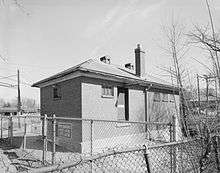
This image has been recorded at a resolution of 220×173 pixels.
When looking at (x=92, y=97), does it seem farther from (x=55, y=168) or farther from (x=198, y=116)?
(x=55, y=168)

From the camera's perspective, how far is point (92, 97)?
12680mm

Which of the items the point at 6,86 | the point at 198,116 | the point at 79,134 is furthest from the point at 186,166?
the point at 6,86

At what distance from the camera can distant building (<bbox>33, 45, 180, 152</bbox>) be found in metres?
12.1

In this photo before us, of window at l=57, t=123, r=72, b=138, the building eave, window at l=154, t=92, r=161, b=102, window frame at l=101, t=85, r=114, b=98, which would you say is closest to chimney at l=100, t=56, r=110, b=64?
the building eave

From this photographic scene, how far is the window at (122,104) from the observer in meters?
14.7

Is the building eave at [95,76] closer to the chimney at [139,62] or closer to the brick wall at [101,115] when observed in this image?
the brick wall at [101,115]

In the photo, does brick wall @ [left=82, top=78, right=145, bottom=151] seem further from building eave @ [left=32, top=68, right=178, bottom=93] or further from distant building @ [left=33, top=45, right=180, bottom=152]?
building eave @ [left=32, top=68, right=178, bottom=93]

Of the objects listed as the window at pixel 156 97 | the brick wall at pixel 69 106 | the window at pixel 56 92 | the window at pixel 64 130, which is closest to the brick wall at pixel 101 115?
the brick wall at pixel 69 106

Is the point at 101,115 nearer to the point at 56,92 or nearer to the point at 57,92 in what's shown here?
the point at 57,92

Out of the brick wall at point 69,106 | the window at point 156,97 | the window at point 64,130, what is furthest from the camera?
the window at point 156,97

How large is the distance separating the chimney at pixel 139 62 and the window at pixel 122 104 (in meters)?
2.93

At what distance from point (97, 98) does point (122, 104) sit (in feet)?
8.62

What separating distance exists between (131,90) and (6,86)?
27.0m

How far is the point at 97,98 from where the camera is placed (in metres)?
13.0
